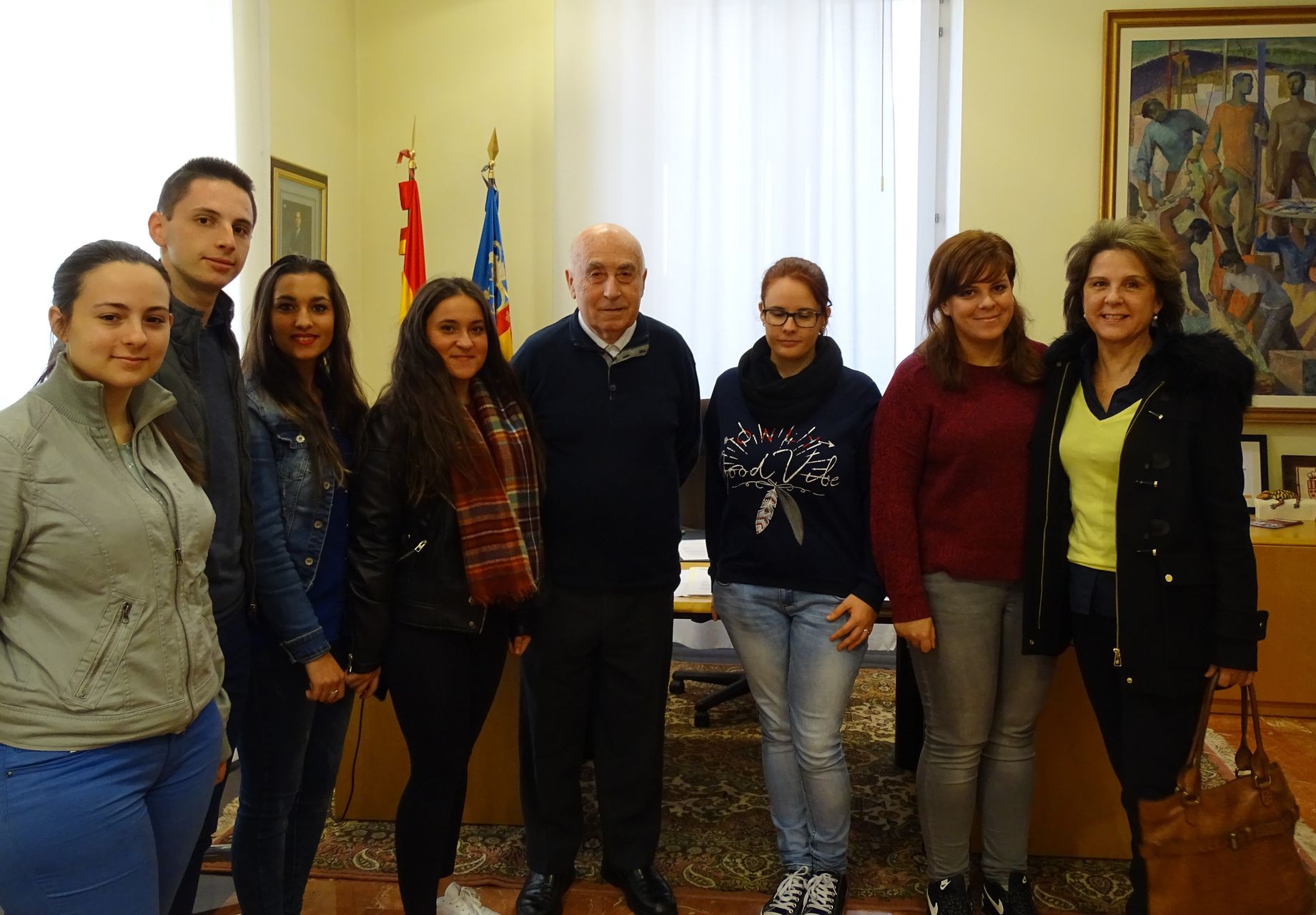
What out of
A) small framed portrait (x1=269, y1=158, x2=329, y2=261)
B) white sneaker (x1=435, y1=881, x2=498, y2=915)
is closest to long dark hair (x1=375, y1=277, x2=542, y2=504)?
white sneaker (x1=435, y1=881, x2=498, y2=915)

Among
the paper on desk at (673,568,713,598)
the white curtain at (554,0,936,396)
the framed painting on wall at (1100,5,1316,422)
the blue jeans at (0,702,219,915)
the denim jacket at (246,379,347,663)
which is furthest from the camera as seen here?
the white curtain at (554,0,936,396)

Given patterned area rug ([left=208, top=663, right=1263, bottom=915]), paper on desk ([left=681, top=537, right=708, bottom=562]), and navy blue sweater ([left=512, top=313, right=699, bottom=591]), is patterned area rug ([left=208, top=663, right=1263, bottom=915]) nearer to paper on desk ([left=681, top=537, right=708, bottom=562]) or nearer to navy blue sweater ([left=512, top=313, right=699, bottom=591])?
paper on desk ([left=681, top=537, right=708, bottom=562])

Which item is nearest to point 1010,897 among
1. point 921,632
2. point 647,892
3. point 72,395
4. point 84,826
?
point 921,632

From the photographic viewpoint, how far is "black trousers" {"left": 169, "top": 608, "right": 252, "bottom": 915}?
1544 millimetres

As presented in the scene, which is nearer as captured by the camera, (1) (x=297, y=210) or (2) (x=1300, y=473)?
(1) (x=297, y=210)

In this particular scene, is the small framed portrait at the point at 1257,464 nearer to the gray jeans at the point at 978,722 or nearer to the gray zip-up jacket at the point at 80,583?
the gray jeans at the point at 978,722

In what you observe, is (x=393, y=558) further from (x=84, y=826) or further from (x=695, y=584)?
(x=695, y=584)

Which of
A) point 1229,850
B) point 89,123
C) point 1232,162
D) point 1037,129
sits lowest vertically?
point 1229,850

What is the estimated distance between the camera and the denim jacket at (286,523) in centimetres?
158

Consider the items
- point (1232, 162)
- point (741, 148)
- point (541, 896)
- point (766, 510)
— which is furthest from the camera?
point (741, 148)

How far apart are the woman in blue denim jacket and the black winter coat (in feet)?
4.66

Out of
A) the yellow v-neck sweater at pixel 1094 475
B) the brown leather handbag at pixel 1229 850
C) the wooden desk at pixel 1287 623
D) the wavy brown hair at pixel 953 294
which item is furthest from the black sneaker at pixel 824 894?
the wooden desk at pixel 1287 623

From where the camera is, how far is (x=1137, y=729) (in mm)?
1790

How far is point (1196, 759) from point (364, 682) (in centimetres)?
150
